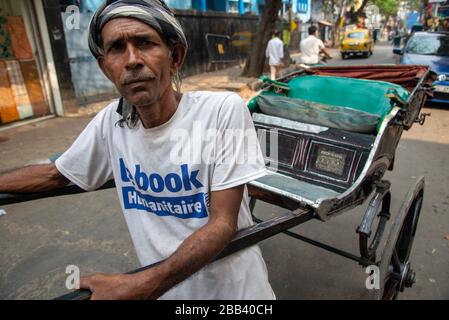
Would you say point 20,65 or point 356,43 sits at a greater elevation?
point 20,65

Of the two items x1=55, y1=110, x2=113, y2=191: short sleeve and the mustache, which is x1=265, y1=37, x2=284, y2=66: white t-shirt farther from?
the mustache

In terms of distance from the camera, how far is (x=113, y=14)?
1.07 m

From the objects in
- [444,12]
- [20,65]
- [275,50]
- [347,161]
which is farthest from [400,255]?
[444,12]

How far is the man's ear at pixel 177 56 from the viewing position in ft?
3.91

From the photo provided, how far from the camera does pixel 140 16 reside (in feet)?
3.47

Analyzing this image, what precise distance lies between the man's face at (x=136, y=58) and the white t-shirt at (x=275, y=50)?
396 inches

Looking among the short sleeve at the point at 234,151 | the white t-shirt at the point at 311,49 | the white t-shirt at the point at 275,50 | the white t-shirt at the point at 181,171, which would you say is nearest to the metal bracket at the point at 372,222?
the white t-shirt at the point at 181,171

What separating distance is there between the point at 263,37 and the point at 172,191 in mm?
10687

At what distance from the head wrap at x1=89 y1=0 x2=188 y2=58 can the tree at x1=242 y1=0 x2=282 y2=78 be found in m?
10.4

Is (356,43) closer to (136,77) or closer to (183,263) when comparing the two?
(136,77)

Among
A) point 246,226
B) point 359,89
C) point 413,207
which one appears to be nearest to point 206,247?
point 246,226

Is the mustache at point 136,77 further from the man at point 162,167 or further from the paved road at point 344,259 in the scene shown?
the paved road at point 344,259

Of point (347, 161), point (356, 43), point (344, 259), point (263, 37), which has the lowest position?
point (344, 259)

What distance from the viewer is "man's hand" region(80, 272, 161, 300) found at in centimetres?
87
